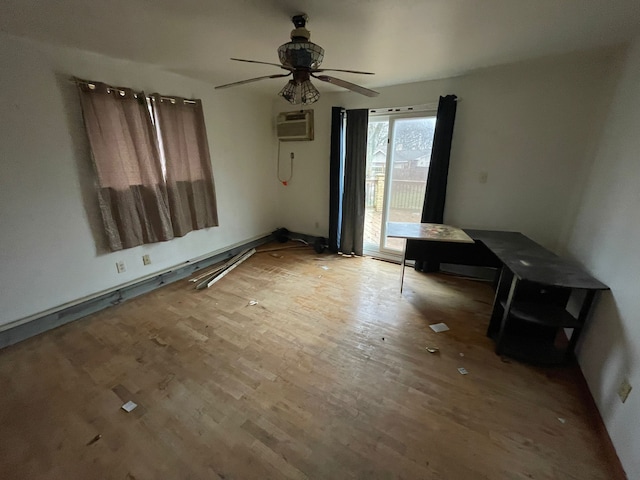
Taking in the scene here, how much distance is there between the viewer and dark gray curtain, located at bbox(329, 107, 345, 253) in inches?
140

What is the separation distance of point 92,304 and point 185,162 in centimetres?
173

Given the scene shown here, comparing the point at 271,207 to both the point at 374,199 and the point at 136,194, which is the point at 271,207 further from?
the point at 136,194

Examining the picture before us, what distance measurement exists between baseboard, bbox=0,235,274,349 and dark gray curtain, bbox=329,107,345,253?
5.72 ft

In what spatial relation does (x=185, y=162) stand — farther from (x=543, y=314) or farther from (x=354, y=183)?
(x=543, y=314)

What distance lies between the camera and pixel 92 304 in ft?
8.05

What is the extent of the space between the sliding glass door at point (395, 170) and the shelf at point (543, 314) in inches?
70.2

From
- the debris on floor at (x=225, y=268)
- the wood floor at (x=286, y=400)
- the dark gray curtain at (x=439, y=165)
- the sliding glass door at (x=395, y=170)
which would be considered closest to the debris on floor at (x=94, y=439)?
the wood floor at (x=286, y=400)

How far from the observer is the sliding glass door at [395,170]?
3256 millimetres

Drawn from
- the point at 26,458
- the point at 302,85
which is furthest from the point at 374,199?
the point at 26,458

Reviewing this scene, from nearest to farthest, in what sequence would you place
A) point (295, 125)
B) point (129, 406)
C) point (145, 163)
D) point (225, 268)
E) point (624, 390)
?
1. point (624, 390)
2. point (129, 406)
3. point (145, 163)
4. point (225, 268)
5. point (295, 125)

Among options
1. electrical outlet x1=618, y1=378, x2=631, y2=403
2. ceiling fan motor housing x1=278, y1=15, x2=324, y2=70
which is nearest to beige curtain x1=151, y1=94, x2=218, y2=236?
ceiling fan motor housing x1=278, y1=15, x2=324, y2=70

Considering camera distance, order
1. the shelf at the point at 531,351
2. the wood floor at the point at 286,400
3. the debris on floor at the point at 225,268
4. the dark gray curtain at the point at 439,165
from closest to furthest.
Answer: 1. the wood floor at the point at 286,400
2. the shelf at the point at 531,351
3. the dark gray curtain at the point at 439,165
4. the debris on floor at the point at 225,268

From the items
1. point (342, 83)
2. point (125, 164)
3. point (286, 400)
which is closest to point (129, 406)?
point (286, 400)

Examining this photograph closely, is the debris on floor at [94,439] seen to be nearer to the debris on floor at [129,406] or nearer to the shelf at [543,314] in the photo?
the debris on floor at [129,406]
